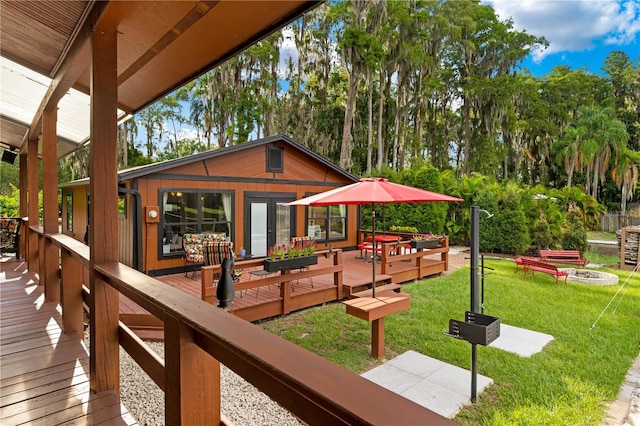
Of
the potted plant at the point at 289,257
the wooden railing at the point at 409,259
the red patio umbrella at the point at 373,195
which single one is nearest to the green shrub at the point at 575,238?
A: the wooden railing at the point at 409,259

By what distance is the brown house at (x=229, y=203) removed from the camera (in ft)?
25.2

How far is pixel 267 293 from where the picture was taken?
6320 mm

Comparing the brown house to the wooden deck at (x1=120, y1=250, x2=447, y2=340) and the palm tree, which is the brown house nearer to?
the wooden deck at (x1=120, y1=250, x2=447, y2=340)

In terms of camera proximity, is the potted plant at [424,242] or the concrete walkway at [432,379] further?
the potted plant at [424,242]

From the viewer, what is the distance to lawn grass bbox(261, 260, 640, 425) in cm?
354

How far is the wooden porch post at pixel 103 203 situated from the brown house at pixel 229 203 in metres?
5.39

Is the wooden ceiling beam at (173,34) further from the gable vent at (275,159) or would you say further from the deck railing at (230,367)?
the gable vent at (275,159)

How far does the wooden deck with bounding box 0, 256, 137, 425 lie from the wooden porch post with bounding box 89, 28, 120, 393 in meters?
0.19

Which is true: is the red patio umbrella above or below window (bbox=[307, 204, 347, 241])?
above

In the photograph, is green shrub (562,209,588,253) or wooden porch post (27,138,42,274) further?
green shrub (562,209,588,253)

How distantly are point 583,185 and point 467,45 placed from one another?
14.3 m

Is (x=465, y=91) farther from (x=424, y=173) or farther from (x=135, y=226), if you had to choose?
(x=135, y=226)

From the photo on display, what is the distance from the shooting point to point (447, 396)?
3.67 m

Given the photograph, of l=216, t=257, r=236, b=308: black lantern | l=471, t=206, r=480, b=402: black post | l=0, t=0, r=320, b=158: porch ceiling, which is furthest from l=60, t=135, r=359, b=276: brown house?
l=471, t=206, r=480, b=402: black post
